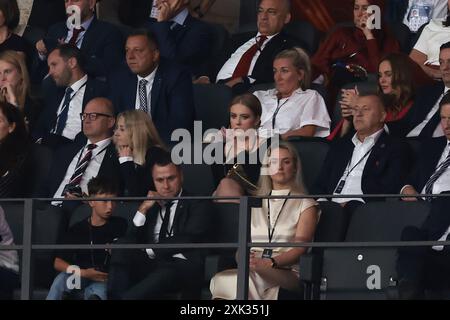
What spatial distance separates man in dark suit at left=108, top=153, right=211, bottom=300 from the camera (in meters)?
9.94

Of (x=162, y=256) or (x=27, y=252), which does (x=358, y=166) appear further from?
(x=27, y=252)

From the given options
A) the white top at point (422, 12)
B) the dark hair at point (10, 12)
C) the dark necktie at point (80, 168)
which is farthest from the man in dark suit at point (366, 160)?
the dark hair at point (10, 12)

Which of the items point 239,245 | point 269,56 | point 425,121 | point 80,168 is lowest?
point 239,245

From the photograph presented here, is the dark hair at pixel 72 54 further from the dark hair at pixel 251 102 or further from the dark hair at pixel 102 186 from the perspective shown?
the dark hair at pixel 251 102

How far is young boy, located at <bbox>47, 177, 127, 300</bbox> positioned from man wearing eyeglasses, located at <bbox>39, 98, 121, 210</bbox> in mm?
869

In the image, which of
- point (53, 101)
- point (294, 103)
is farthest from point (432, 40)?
point (53, 101)

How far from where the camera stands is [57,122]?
12328 mm

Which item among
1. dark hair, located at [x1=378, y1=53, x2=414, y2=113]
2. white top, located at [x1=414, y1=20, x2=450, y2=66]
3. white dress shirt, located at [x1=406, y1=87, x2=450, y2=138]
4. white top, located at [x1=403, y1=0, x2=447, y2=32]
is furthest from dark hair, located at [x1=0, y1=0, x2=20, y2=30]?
white dress shirt, located at [x1=406, y1=87, x2=450, y2=138]

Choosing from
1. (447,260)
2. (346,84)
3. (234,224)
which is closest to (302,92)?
(346,84)

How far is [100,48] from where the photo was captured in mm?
12828

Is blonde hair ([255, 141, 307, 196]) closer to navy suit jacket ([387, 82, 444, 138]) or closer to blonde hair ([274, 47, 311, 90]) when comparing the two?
navy suit jacket ([387, 82, 444, 138])

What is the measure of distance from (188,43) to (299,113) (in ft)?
4.72

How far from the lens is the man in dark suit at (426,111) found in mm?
10930
